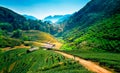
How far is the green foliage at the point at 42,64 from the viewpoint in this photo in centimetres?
6275

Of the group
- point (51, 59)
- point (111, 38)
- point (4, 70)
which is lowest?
point (4, 70)

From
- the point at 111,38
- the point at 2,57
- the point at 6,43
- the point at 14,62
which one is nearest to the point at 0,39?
the point at 6,43

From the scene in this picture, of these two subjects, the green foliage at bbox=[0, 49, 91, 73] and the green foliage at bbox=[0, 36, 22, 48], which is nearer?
the green foliage at bbox=[0, 49, 91, 73]

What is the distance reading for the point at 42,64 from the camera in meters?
76.1

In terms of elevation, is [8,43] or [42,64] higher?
[8,43]

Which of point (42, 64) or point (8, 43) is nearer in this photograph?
point (42, 64)

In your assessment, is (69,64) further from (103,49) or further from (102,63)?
(103,49)

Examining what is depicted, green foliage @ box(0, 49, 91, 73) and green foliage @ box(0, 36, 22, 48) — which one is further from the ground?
green foliage @ box(0, 36, 22, 48)

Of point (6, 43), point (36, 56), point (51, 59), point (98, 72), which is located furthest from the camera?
point (6, 43)

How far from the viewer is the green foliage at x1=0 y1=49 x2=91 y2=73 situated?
62750 mm

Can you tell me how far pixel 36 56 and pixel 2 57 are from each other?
32.3 metres

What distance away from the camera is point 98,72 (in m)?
56.8

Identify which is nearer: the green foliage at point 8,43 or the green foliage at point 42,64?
the green foliage at point 42,64

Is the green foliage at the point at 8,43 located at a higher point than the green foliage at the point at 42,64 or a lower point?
higher
